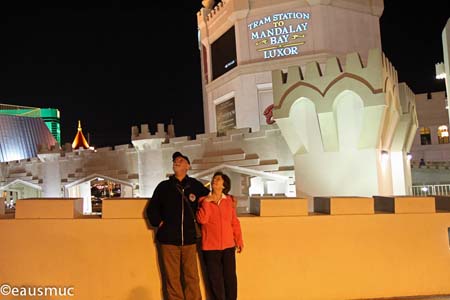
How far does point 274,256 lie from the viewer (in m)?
4.91

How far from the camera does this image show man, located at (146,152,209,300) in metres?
4.28

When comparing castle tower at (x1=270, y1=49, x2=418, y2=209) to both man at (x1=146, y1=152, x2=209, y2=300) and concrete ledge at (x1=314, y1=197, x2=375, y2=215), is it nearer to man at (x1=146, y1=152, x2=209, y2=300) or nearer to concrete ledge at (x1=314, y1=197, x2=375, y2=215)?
concrete ledge at (x1=314, y1=197, x2=375, y2=215)

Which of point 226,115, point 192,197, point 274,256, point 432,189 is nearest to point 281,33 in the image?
point 226,115

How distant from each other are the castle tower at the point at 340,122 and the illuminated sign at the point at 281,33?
37.0 feet

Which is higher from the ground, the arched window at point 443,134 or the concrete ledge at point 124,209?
the arched window at point 443,134

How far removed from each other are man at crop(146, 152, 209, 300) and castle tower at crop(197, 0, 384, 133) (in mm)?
19482

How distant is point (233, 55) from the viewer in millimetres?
25562

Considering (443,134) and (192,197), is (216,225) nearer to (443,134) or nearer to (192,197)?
(192,197)

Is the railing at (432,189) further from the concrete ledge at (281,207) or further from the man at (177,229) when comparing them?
the man at (177,229)

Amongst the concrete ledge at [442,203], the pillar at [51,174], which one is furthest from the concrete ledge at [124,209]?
the pillar at [51,174]

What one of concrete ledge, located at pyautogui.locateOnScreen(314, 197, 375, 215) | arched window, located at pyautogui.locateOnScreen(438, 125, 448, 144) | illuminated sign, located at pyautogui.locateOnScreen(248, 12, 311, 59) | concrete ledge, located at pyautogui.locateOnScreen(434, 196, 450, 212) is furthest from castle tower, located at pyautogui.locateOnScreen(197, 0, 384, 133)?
concrete ledge, located at pyautogui.locateOnScreen(314, 197, 375, 215)

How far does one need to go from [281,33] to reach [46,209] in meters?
20.8

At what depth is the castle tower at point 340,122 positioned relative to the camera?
1112 cm

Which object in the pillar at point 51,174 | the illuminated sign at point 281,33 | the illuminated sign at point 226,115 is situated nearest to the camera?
the illuminated sign at point 281,33
